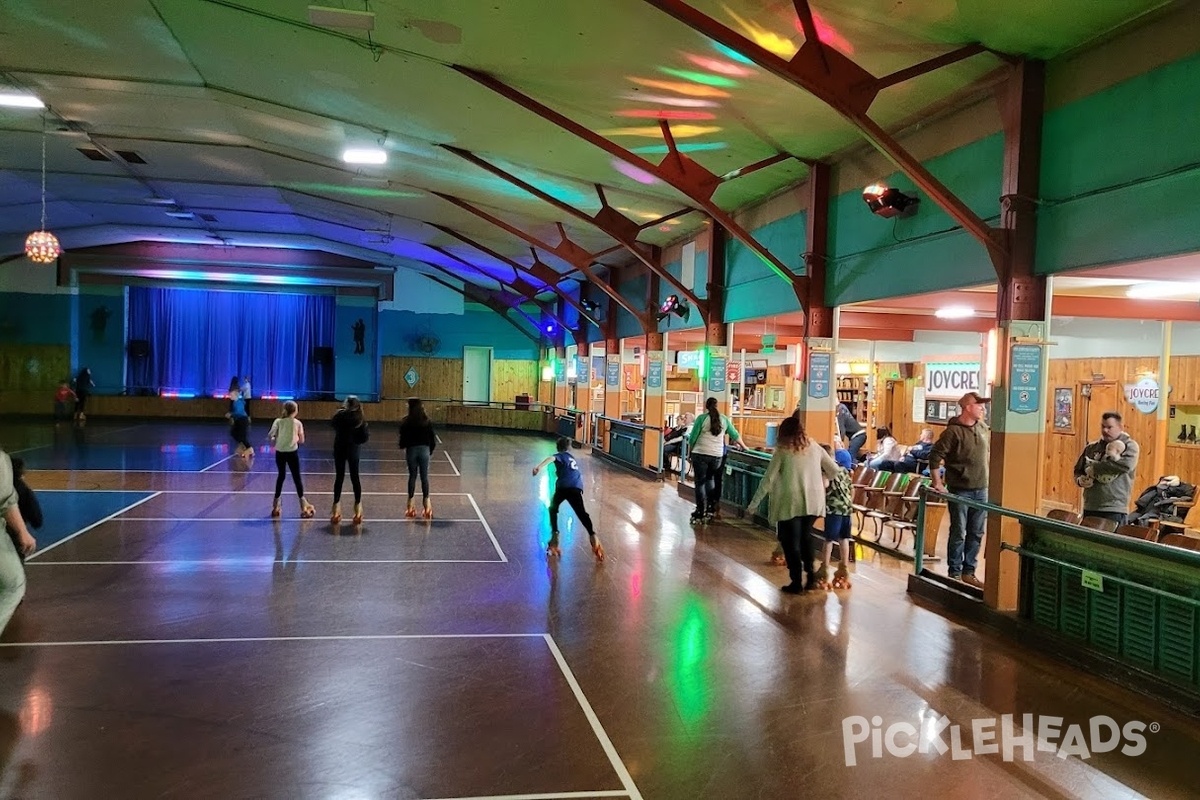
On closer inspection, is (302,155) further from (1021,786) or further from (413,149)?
(1021,786)

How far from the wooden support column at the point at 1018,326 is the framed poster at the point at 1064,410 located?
7161mm

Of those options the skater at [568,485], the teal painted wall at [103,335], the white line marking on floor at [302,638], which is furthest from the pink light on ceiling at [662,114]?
the teal painted wall at [103,335]

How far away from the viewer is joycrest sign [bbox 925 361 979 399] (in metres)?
14.6

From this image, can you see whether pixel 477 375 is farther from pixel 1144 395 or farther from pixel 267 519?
pixel 1144 395

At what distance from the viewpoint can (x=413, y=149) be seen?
41.3ft

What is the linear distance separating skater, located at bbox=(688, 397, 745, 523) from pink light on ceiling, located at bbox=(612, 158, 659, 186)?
322 centimetres

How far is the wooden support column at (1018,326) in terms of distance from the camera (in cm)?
669

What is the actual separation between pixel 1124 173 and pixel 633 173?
6.65m

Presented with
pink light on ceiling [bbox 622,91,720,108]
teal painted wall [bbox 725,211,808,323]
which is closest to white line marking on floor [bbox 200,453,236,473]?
teal painted wall [bbox 725,211,808,323]

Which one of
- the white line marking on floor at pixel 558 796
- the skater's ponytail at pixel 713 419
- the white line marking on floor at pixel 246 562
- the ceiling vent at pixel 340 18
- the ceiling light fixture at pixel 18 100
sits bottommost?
the white line marking on floor at pixel 558 796

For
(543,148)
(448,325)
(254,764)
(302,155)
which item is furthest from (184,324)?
(254,764)

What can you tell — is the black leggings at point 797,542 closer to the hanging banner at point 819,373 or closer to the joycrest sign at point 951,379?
the hanging banner at point 819,373

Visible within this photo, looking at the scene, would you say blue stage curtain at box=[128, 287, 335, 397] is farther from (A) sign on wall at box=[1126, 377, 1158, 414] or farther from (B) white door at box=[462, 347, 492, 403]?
(A) sign on wall at box=[1126, 377, 1158, 414]

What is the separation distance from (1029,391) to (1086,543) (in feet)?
4.54
